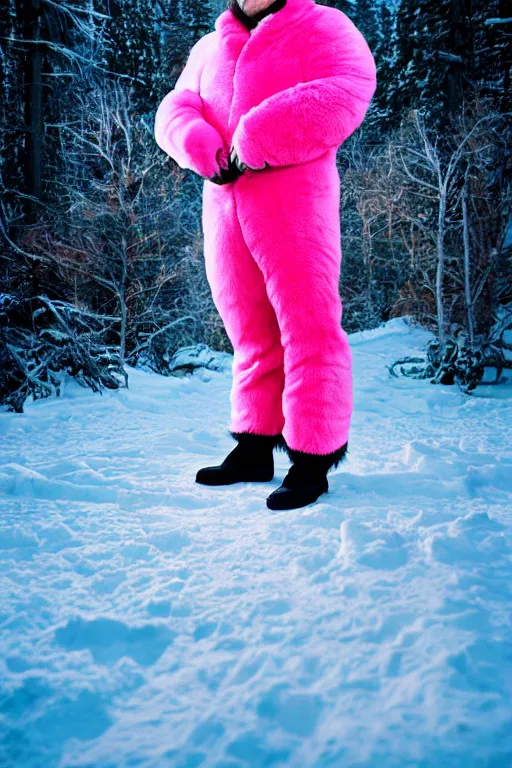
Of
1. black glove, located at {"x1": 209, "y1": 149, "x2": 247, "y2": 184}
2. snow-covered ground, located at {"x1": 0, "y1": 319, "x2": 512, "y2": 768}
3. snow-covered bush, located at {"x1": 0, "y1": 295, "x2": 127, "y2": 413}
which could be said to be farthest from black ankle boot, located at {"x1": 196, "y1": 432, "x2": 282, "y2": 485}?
snow-covered bush, located at {"x1": 0, "y1": 295, "x2": 127, "y2": 413}

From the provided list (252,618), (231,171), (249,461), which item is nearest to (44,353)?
(249,461)

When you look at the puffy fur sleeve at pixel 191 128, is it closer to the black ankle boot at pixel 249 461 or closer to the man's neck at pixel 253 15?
the man's neck at pixel 253 15

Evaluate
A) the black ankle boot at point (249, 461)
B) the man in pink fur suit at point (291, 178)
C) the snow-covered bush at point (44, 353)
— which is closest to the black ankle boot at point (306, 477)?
the man in pink fur suit at point (291, 178)

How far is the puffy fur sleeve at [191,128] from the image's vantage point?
1625mm

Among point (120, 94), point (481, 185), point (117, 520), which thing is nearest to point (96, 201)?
point (120, 94)

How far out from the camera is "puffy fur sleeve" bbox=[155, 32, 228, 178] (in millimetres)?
1625

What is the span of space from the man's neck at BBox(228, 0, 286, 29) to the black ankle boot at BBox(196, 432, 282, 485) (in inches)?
51.8

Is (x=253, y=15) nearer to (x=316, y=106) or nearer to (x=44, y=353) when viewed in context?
(x=316, y=106)

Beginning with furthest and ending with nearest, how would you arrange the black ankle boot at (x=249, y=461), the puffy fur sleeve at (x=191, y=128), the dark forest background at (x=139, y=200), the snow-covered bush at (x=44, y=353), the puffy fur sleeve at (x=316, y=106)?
the dark forest background at (x=139, y=200) → the snow-covered bush at (x=44, y=353) → the black ankle boot at (x=249, y=461) → the puffy fur sleeve at (x=191, y=128) → the puffy fur sleeve at (x=316, y=106)

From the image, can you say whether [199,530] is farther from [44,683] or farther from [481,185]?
[481,185]

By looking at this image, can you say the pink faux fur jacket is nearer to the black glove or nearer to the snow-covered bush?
the black glove

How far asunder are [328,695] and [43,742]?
0.40 metres

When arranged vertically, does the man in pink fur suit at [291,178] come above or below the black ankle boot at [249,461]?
above

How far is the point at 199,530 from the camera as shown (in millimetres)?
1390
